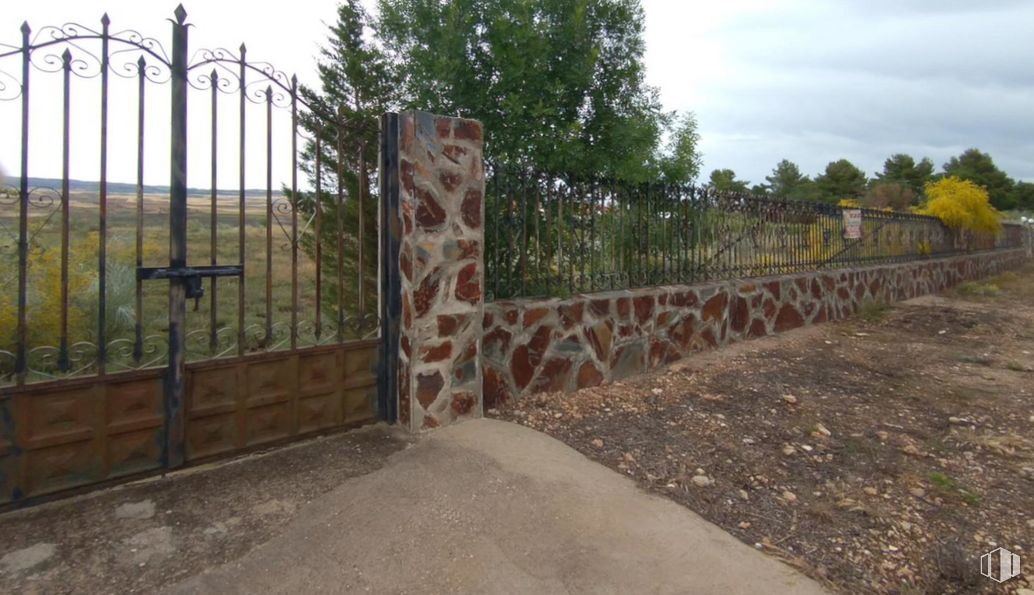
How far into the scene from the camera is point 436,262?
4258 millimetres

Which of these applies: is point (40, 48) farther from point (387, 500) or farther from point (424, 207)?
point (387, 500)

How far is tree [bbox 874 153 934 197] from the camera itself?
164 ft

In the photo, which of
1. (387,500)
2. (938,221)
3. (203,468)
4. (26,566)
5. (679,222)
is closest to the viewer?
(26,566)

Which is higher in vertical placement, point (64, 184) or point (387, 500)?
point (64, 184)

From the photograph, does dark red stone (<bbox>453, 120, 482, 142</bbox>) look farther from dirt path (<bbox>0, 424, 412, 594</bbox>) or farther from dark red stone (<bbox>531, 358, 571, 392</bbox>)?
dirt path (<bbox>0, 424, 412, 594</bbox>)

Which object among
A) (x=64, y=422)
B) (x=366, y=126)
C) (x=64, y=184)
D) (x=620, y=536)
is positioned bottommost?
(x=620, y=536)

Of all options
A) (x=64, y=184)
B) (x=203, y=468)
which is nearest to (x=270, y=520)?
(x=203, y=468)

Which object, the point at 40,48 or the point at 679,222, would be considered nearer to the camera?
the point at 40,48

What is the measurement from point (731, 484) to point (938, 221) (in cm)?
1580

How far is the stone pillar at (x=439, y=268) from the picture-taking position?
413 centimetres

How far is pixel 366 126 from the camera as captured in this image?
4238 mm

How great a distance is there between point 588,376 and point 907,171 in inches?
2238

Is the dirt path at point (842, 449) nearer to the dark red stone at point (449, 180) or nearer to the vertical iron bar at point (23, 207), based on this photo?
the dark red stone at point (449, 180)

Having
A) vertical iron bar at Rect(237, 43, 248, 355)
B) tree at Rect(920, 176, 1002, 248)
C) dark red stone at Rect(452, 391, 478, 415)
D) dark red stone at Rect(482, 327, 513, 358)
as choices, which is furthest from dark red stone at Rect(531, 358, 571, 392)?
tree at Rect(920, 176, 1002, 248)
